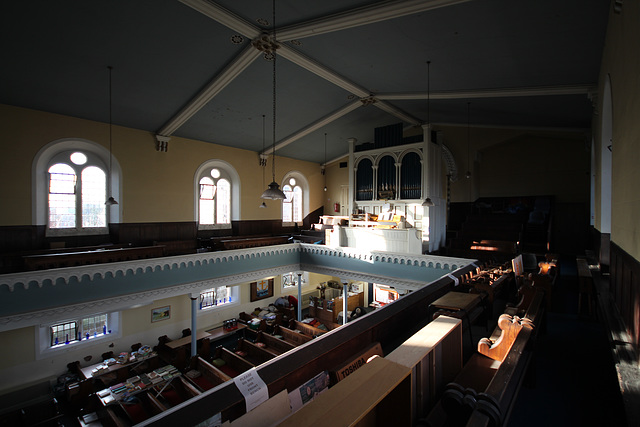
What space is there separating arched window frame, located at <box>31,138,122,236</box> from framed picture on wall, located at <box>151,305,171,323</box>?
265 cm

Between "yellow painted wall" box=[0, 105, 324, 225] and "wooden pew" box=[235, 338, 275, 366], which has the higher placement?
"yellow painted wall" box=[0, 105, 324, 225]

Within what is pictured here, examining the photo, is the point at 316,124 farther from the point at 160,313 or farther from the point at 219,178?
the point at 160,313

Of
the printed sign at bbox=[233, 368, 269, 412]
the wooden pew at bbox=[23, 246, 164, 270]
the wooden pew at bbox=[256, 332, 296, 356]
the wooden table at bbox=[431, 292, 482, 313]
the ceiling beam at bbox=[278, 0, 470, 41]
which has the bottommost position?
the wooden pew at bbox=[256, 332, 296, 356]

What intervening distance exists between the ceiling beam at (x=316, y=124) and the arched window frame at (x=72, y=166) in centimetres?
499

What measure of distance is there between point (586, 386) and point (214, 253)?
786 centimetres

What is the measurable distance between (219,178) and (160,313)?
468 centimetres

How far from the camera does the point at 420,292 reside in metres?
2.76

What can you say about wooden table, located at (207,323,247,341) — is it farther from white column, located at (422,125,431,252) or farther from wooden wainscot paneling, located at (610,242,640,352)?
wooden wainscot paneling, located at (610,242,640,352)

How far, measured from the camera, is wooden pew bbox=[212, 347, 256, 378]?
246 inches

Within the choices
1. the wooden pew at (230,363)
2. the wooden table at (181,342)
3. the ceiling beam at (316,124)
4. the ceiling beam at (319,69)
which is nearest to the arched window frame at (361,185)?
the ceiling beam at (316,124)

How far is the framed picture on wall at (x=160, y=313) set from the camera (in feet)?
28.5

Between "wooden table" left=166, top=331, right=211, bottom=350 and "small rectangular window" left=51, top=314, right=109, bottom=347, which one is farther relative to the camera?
"wooden table" left=166, top=331, right=211, bottom=350

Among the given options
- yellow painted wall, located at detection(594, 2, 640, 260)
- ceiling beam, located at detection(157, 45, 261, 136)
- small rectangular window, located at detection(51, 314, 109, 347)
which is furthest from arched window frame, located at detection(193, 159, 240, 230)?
yellow painted wall, located at detection(594, 2, 640, 260)

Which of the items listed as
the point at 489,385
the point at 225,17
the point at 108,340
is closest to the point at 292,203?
the point at 108,340
